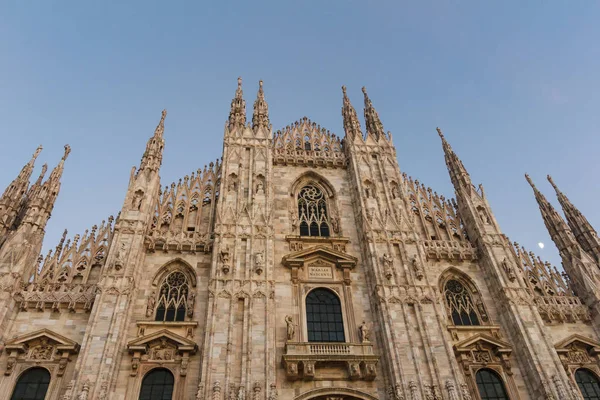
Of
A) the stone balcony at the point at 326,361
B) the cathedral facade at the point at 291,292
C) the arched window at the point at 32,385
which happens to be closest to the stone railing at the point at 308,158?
the cathedral facade at the point at 291,292

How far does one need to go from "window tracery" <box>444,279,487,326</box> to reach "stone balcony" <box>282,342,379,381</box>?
5.19 m

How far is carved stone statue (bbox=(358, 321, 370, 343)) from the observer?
17.5 m

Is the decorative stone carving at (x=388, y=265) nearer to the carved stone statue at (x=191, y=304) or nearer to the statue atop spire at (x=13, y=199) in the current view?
the carved stone statue at (x=191, y=304)

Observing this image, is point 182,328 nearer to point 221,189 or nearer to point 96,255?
point 96,255

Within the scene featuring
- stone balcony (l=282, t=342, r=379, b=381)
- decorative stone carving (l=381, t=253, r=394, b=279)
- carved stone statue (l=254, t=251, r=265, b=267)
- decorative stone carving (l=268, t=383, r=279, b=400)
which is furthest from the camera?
decorative stone carving (l=381, t=253, r=394, b=279)

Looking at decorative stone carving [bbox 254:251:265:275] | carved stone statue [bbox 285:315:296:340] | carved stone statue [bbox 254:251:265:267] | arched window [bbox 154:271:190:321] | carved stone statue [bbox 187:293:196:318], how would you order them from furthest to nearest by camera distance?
carved stone statue [bbox 254:251:265:267] < decorative stone carving [bbox 254:251:265:275] < arched window [bbox 154:271:190:321] < carved stone statue [bbox 187:293:196:318] < carved stone statue [bbox 285:315:296:340]

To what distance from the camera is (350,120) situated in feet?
89.1

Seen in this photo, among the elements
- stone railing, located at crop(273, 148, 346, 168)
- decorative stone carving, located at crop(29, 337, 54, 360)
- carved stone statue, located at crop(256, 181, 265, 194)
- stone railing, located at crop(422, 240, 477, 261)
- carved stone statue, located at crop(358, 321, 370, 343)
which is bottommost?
decorative stone carving, located at crop(29, 337, 54, 360)

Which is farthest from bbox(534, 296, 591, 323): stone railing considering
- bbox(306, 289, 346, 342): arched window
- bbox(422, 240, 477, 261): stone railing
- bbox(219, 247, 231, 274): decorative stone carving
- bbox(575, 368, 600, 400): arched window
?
bbox(219, 247, 231, 274): decorative stone carving

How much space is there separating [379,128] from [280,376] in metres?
16.1

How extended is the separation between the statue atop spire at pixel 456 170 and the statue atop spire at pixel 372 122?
13.4ft

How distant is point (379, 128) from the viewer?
26.9 m

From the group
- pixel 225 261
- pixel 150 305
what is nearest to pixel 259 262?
pixel 225 261

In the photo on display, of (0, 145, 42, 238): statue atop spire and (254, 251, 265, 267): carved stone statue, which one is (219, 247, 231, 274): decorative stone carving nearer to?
(254, 251, 265, 267): carved stone statue
